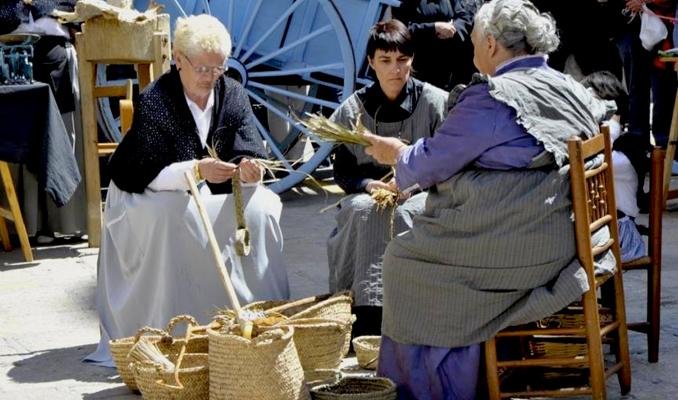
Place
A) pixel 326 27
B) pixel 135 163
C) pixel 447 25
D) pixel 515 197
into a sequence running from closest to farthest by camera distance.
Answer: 1. pixel 515 197
2. pixel 135 163
3. pixel 447 25
4. pixel 326 27

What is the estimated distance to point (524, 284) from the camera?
146 inches

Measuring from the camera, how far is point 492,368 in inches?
148

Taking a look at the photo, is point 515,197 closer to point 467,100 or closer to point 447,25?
point 467,100

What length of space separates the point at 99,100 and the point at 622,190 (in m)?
4.10

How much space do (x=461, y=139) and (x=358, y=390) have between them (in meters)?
0.86

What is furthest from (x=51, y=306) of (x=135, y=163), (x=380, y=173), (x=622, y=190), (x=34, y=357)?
(x=622, y=190)

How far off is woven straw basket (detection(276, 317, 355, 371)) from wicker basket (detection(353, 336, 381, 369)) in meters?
0.25

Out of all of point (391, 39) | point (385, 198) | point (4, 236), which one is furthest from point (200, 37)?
point (4, 236)

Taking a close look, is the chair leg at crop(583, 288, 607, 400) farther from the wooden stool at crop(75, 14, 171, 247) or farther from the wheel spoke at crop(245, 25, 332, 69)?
the wheel spoke at crop(245, 25, 332, 69)

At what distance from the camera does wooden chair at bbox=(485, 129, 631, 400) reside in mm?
3680

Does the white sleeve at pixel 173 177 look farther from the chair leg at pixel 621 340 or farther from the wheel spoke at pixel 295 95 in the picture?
the wheel spoke at pixel 295 95

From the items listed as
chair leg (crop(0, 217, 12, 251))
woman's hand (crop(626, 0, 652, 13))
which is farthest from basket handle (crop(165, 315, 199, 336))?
woman's hand (crop(626, 0, 652, 13))

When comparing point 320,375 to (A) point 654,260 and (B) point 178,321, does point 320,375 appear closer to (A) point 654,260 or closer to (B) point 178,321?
(B) point 178,321

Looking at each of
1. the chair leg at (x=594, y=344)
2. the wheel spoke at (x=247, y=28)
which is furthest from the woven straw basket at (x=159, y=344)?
Answer: the wheel spoke at (x=247, y=28)
